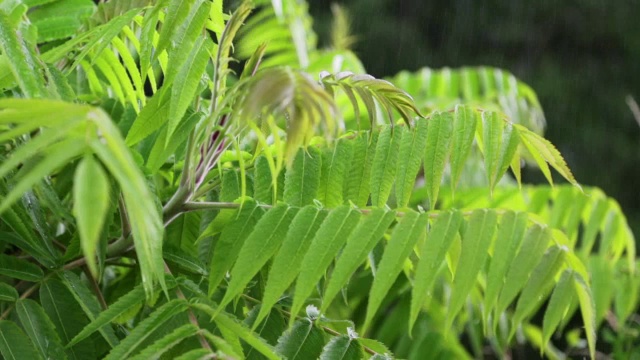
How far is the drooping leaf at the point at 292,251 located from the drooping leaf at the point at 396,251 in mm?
81

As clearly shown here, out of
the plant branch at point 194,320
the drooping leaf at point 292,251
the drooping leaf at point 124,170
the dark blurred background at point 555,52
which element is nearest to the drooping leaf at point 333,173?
the drooping leaf at point 292,251

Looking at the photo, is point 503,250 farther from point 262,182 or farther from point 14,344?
point 14,344

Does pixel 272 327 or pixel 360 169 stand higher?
pixel 360 169

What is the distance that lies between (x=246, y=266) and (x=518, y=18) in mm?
10397

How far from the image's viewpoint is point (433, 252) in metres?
1.04

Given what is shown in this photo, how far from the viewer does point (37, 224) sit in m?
1.04

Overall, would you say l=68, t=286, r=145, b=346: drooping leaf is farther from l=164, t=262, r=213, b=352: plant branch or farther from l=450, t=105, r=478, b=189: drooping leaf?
l=450, t=105, r=478, b=189: drooping leaf

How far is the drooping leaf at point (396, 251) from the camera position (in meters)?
0.98

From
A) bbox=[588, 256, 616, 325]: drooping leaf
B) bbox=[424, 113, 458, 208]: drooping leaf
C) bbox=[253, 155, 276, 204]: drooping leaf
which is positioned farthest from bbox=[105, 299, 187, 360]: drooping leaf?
bbox=[588, 256, 616, 325]: drooping leaf

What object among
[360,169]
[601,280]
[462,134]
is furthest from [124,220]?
[601,280]

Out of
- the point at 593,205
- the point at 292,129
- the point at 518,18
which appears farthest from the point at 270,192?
the point at 518,18

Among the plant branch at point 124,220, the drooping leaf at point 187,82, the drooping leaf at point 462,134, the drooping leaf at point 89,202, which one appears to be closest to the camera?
the drooping leaf at point 89,202

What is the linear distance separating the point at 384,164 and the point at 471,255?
6.1 inches

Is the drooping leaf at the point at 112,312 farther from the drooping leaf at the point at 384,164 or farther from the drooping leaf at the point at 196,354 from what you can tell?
the drooping leaf at the point at 384,164
